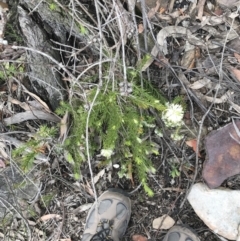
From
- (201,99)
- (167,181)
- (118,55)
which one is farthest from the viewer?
(167,181)

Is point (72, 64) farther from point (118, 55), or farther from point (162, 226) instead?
point (162, 226)

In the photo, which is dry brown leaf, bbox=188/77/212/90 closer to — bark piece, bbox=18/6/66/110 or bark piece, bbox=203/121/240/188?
bark piece, bbox=203/121/240/188

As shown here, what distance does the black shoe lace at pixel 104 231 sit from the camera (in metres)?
3.01

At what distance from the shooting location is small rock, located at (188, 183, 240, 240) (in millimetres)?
2816

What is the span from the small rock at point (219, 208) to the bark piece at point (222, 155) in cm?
9

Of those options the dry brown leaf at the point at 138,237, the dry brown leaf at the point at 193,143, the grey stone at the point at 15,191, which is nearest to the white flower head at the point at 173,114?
the dry brown leaf at the point at 193,143

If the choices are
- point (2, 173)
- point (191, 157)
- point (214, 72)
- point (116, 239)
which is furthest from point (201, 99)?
point (2, 173)

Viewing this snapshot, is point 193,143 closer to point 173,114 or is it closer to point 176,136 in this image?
point 176,136

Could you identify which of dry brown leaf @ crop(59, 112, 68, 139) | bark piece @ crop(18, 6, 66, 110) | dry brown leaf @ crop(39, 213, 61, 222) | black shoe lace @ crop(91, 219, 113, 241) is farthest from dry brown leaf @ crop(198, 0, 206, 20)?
dry brown leaf @ crop(39, 213, 61, 222)

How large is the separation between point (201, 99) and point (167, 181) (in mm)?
673

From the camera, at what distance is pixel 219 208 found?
2836mm

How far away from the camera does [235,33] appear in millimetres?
2727

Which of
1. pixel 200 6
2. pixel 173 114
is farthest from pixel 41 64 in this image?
pixel 200 6

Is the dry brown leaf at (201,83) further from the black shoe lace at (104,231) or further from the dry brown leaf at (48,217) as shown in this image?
the dry brown leaf at (48,217)
